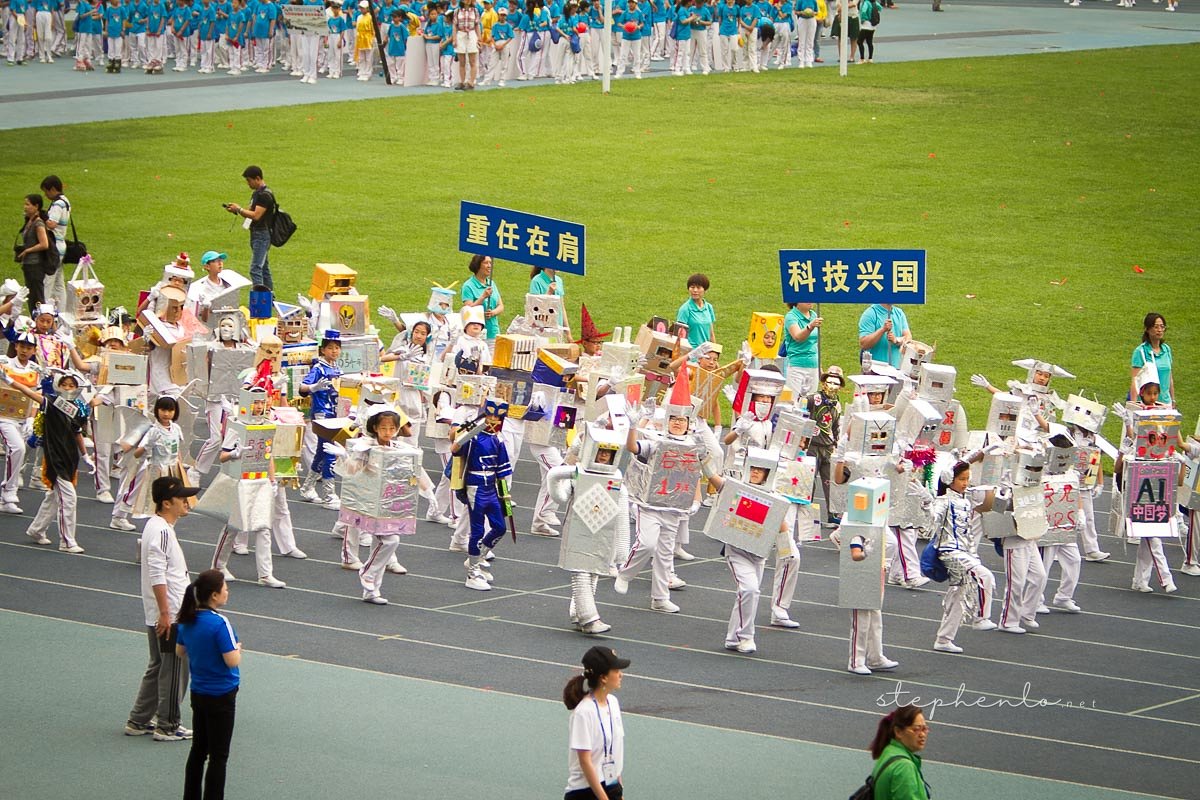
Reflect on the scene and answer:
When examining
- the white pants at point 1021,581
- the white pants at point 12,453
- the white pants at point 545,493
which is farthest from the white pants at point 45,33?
the white pants at point 1021,581

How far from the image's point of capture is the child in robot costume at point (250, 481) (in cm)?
1454

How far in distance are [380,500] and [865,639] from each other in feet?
13.4

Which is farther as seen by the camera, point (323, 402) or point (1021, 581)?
point (323, 402)

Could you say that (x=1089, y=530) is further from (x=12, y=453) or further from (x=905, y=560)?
(x=12, y=453)

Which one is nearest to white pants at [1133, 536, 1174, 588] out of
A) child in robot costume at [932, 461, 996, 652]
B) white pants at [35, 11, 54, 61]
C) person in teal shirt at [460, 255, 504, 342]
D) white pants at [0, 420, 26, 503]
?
child in robot costume at [932, 461, 996, 652]

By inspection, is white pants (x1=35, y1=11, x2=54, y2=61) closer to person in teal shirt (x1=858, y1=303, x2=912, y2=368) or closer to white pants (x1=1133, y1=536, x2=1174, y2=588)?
person in teal shirt (x1=858, y1=303, x2=912, y2=368)

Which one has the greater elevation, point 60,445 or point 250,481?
point 60,445

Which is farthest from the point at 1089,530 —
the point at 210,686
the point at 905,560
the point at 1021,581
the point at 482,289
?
the point at 210,686

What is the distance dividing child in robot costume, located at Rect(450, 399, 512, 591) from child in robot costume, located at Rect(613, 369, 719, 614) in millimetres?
1108

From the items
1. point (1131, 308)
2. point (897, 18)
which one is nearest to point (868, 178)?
point (1131, 308)

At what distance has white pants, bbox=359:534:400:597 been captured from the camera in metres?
14.4

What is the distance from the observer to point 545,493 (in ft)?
55.3

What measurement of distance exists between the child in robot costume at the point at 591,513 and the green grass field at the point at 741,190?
367 inches

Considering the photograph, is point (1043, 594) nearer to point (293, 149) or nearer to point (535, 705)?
A: point (535, 705)
